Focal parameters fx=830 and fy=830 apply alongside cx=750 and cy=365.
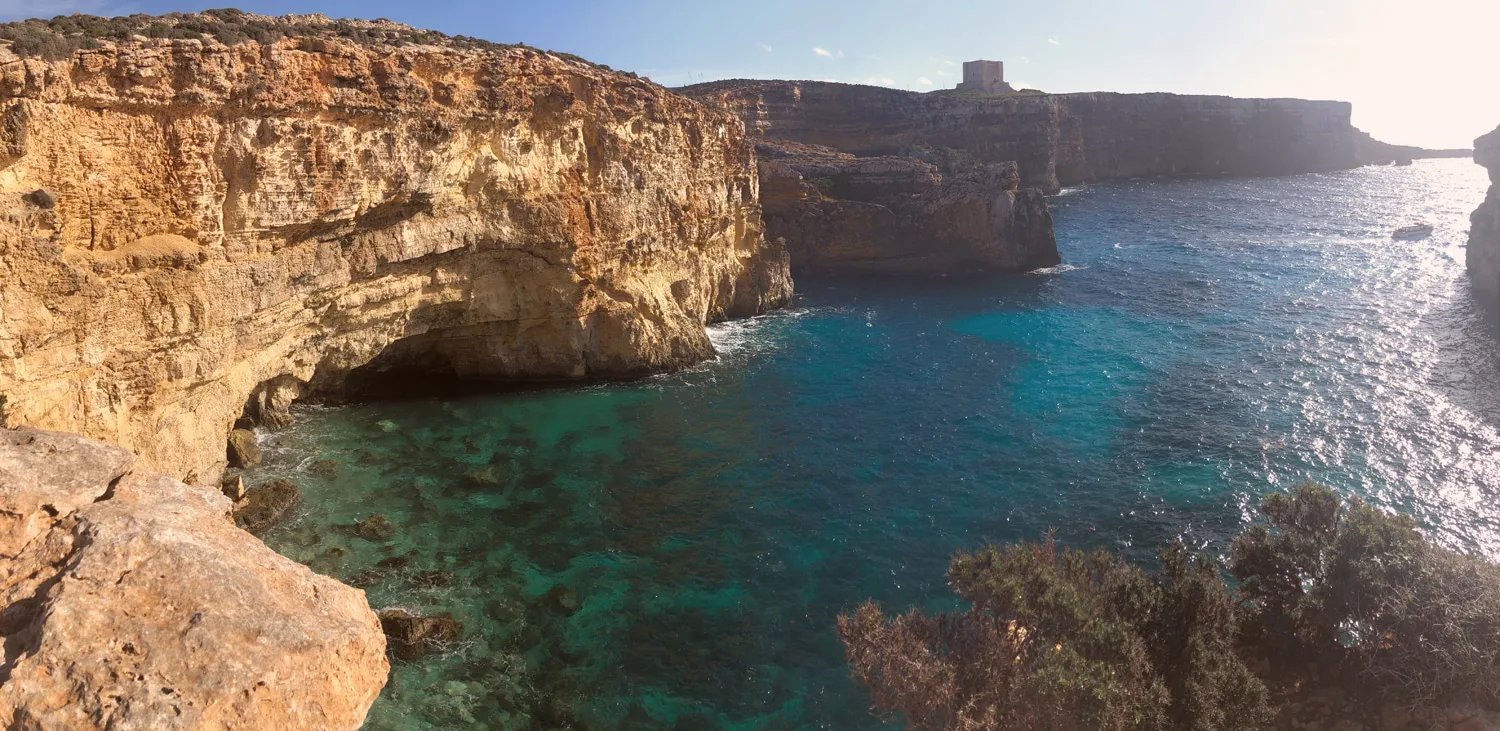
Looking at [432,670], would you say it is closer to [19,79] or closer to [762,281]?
[19,79]

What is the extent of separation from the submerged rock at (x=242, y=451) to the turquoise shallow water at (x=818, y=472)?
63cm

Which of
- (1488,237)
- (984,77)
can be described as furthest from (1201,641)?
(984,77)

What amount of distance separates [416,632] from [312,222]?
12.6 meters

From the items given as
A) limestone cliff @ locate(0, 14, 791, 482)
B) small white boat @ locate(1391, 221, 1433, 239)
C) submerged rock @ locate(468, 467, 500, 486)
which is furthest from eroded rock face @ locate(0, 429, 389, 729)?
small white boat @ locate(1391, 221, 1433, 239)

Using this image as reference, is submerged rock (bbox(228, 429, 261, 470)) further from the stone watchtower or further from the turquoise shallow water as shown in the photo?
the stone watchtower

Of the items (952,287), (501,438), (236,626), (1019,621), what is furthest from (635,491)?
(952,287)

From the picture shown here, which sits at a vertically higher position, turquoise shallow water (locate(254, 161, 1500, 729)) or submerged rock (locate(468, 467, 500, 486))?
submerged rock (locate(468, 467, 500, 486))

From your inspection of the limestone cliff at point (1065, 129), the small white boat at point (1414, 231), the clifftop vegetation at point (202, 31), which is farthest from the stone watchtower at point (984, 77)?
the clifftop vegetation at point (202, 31)

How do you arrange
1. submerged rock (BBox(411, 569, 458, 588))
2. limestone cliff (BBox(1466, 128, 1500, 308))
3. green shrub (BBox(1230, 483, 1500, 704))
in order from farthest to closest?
1. limestone cliff (BBox(1466, 128, 1500, 308))
2. submerged rock (BBox(411, 569, 458, 588))
3. green shrub (BBox(1230, 483, 1500, 704))

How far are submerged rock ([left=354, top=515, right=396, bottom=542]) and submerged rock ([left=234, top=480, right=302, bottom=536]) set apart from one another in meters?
2.10

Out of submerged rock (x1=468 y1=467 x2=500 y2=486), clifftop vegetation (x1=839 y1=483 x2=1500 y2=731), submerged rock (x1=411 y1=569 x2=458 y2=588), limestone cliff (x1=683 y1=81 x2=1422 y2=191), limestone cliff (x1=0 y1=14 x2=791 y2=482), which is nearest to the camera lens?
clifftop vegetation (x1=839 y1=483 x2=1500 y2=731)

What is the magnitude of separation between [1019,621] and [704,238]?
3075 centimetres

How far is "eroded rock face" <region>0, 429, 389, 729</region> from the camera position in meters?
8.09

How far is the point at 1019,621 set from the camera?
41.9ft
